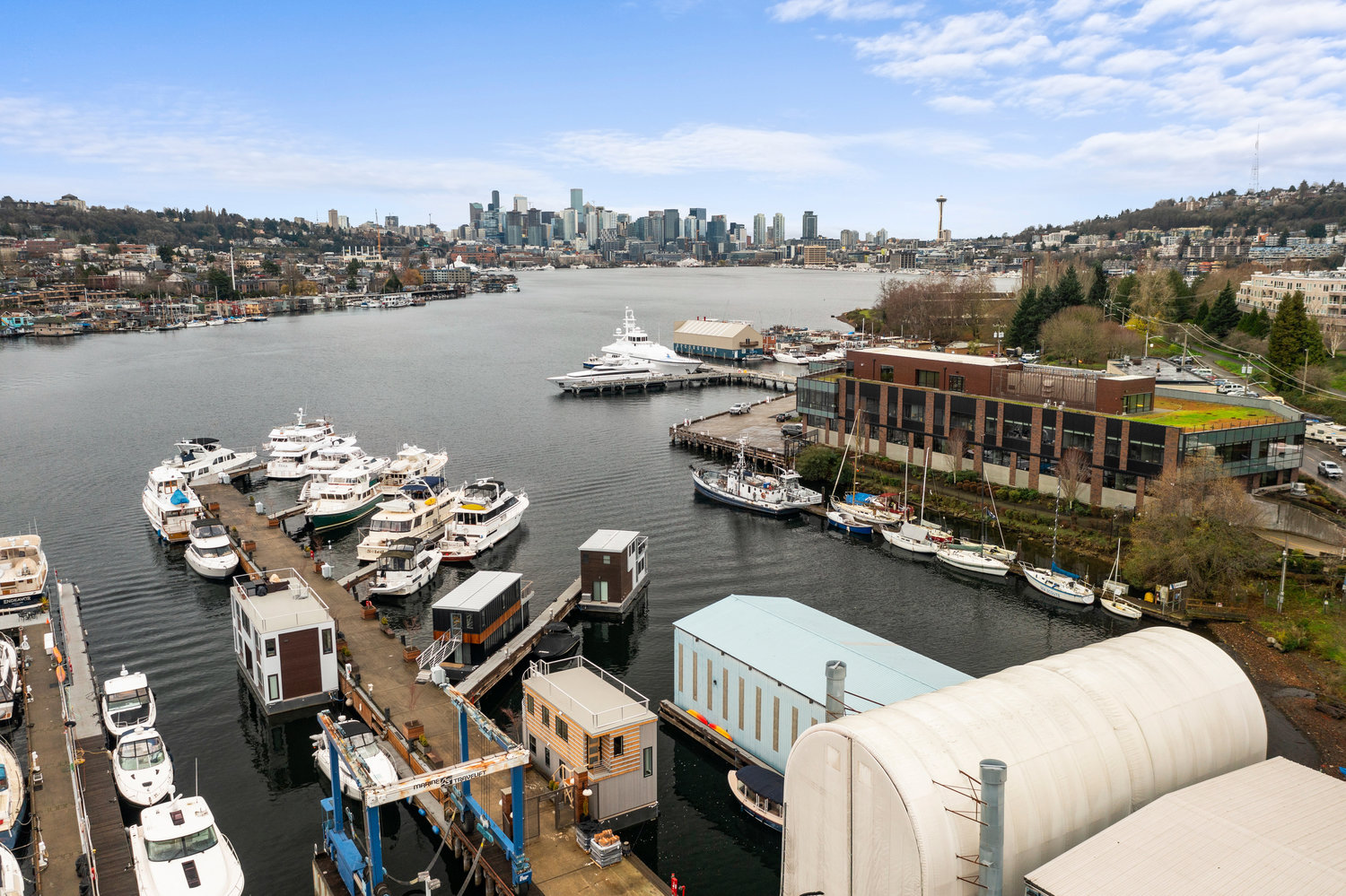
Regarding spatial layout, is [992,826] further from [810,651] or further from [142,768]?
[142,768]

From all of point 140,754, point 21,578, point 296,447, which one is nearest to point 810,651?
point 140,754

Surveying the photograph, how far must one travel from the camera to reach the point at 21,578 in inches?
1051

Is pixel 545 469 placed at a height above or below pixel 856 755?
below

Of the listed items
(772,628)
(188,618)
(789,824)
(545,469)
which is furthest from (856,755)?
(545,469)

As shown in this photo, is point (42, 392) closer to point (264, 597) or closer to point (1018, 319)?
point (264, 597)

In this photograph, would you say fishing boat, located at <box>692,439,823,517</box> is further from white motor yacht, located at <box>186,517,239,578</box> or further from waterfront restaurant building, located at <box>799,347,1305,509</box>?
white motor yacht, located at <box>186,517,239,578</box>

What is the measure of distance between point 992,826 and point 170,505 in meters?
35.1

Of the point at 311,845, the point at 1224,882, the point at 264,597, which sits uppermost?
the point at 1224,882

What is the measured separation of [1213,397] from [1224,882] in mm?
37899

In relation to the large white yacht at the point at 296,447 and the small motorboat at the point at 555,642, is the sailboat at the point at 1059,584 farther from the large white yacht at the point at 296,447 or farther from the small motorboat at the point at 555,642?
the large white yacht at the point at 296,447

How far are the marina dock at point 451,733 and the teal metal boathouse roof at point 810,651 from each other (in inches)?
198

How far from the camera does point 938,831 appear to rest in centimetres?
1075

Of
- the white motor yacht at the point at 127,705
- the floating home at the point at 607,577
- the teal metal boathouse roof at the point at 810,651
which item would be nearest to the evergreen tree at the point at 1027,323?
the floating home at the point at 607,577

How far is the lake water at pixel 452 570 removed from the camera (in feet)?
60.6
